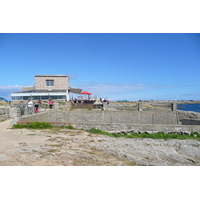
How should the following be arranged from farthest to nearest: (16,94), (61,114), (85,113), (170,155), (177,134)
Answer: (16,94) < (85,113) < (61,114) < (177,134) < (170,155)

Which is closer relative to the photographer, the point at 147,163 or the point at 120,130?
the point at 147,163

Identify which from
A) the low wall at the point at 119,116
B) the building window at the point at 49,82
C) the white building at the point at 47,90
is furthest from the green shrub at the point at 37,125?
the building window at the point at 49,82

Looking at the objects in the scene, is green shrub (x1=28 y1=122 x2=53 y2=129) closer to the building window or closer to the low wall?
the low wall

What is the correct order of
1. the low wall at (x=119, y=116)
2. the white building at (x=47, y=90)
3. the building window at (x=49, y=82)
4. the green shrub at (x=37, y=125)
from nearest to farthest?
the green shrub at (x=37, y=125), the low wall at (x=119, y=116), the white building at (x=47, y=90), the building window at (x=49, y=82)

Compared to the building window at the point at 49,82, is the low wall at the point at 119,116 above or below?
below

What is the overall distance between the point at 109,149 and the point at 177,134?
871 centimetres

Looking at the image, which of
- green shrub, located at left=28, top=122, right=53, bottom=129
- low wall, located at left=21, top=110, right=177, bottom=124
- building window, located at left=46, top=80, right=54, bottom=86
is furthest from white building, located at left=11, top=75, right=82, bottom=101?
green shrub, located at left=28, top=122, right=53, bottom=129

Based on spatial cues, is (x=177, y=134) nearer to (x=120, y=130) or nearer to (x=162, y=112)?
(x=120, y=130)

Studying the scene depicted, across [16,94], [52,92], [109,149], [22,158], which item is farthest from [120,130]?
[16,94]

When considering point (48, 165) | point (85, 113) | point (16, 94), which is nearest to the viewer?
point (48, 165)

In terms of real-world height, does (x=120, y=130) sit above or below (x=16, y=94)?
below

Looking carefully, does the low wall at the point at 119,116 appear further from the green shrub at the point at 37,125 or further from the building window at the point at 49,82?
the building window at the point at 49,82

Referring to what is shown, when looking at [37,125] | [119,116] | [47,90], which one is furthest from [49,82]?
[37,125]

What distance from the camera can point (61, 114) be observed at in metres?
19.8
